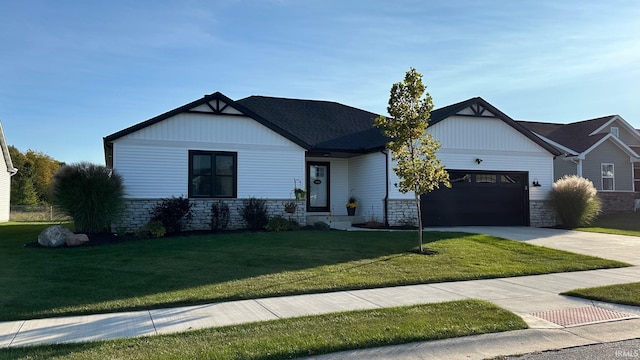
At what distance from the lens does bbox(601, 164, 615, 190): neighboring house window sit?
Answer: 2809 centimetres

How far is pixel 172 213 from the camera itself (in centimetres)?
1616

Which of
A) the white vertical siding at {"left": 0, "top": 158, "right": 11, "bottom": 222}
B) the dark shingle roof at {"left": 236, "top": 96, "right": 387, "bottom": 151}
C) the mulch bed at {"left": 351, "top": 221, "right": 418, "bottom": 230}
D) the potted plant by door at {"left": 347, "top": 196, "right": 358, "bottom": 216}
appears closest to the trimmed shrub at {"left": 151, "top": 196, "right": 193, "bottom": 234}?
the dark shingle roof at {"left": 236, "top": 96, "right": 387, "bottom": 151}

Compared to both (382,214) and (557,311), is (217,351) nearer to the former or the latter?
(557,311)

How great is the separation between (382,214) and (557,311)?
39.9ft

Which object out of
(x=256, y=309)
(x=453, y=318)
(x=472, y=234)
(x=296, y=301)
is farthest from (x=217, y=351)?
(x=472, y=234)

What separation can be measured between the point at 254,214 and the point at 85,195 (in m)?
5.47

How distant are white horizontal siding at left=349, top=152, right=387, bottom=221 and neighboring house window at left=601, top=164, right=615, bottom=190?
15695 millimetres

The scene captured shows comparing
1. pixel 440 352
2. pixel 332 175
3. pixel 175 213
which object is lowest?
pixel 440 352

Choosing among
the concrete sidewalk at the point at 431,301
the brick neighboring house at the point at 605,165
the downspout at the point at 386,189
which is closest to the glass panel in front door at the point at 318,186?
the downspout at the point at 386,189

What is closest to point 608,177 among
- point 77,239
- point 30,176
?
point 77,239

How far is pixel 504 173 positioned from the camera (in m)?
21.2

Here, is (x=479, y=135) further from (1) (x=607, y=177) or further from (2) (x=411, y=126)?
(1) (x=607, y=177)

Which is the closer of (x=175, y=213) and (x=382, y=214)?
(x=175, y=213)

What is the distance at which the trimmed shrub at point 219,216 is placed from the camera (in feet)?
57.0
